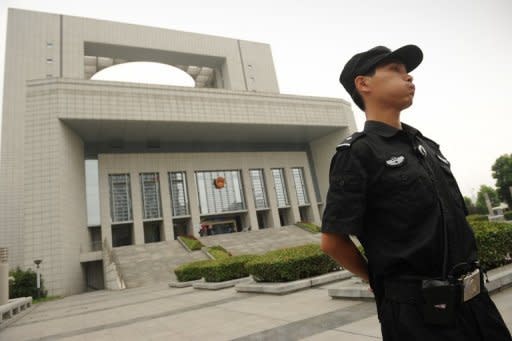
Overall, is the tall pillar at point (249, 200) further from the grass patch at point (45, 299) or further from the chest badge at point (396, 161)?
the chest badge at point (396, 161)

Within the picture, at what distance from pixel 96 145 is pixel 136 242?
9.19 m

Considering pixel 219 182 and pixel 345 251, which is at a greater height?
pixel 219 182

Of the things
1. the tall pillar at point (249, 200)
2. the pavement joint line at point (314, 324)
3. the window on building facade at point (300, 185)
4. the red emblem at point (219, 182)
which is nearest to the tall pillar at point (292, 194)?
the window on building facade at point (300, 185)

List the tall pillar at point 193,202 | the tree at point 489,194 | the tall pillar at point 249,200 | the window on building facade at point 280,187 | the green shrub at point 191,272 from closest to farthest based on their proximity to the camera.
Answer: the green shrub at point 191,272 < the tall pillar at point 193,202 < the tall pillar at point 249,200 < the window on building facade at point 280,187 < the tree at point 489,194

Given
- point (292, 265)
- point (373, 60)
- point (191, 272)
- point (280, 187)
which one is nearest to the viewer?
point (373, 60)

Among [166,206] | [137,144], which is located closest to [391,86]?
[166,206]

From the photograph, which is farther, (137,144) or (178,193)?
(178,193)

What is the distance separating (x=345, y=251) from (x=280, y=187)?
105 feet

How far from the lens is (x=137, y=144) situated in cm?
2891

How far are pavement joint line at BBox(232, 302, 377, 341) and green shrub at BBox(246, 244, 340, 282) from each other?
2812 millimetres

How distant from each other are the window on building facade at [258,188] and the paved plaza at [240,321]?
23.3 m

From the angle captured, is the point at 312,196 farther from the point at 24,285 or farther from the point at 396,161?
the point at 396,161

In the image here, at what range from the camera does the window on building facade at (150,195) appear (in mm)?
27516

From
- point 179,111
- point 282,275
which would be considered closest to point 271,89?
point 179,111
